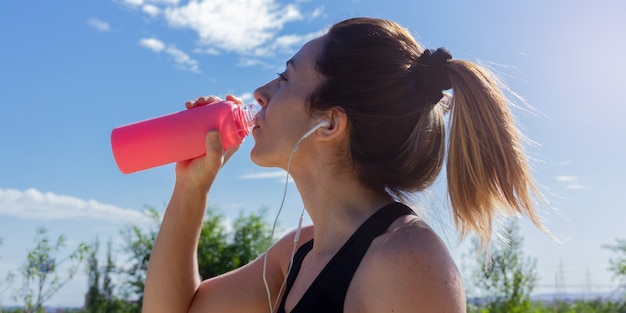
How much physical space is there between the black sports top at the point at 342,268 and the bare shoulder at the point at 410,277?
0.19 ft

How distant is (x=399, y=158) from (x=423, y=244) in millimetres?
354

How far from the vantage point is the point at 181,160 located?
7.47 ft

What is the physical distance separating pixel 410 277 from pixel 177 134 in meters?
0.97

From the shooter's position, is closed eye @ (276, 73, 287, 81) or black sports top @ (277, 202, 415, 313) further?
closed eye @ (276, 73, 287, 81)

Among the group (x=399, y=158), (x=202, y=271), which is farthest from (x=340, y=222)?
(x=202, y=271)

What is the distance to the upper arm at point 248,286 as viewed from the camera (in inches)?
90.8

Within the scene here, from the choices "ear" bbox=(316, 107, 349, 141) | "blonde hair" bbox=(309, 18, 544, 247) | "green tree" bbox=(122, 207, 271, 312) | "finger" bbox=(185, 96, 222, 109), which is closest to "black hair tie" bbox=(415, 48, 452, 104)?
"blonde hair" bbox=(309, 18, 544, 247)

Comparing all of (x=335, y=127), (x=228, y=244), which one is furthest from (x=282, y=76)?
(x=228, y=244)

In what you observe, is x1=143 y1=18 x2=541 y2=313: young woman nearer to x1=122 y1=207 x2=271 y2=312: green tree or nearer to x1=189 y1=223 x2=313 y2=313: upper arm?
x1=189 y1=223 x2=313 y2=313: upper arm

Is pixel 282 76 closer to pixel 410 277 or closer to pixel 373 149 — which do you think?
pixel 373 149

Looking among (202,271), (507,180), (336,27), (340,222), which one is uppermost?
(336,27)

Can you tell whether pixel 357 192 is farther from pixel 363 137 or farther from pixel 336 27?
pixel 336 27

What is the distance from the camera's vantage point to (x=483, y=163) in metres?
1.85

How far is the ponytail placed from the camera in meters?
1.85
